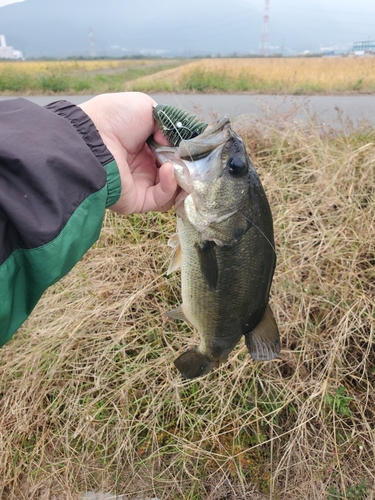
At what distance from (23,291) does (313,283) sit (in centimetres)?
226

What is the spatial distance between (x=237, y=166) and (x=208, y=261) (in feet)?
1.28

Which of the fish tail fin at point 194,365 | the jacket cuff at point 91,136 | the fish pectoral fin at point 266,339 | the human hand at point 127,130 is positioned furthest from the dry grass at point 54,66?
the fish pectoral fin at point 266,339

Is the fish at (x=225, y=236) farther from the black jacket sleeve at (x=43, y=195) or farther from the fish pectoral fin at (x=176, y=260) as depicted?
the black jacket sleeve at (x=43, y=195)

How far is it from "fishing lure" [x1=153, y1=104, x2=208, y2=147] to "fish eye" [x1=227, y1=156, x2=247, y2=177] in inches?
9.1

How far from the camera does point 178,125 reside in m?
1.56

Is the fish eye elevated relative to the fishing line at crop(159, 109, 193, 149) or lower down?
lower down

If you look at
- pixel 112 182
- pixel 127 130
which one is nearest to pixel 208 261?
pixel 112 182

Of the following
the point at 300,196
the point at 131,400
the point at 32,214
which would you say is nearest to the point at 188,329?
the point at 131,400

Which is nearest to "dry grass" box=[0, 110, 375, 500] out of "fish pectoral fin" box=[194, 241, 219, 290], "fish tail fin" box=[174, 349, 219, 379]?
"fish tail fin" box=[174, 349, 219, 379]

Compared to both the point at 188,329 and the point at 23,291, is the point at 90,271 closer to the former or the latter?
the point at 188,329

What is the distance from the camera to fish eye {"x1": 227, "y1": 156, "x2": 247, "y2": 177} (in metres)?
1.47

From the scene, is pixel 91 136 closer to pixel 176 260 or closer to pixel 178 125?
pixel 178 125

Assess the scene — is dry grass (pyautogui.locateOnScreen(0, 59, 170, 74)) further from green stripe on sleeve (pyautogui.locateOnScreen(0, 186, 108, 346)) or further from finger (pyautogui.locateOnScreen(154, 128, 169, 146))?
green stripe on sleeve (pyautogui.locateOnScreen(0, 186, 108, 346))

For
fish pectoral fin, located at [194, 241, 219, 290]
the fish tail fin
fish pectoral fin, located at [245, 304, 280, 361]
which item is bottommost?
the fish tail fin
